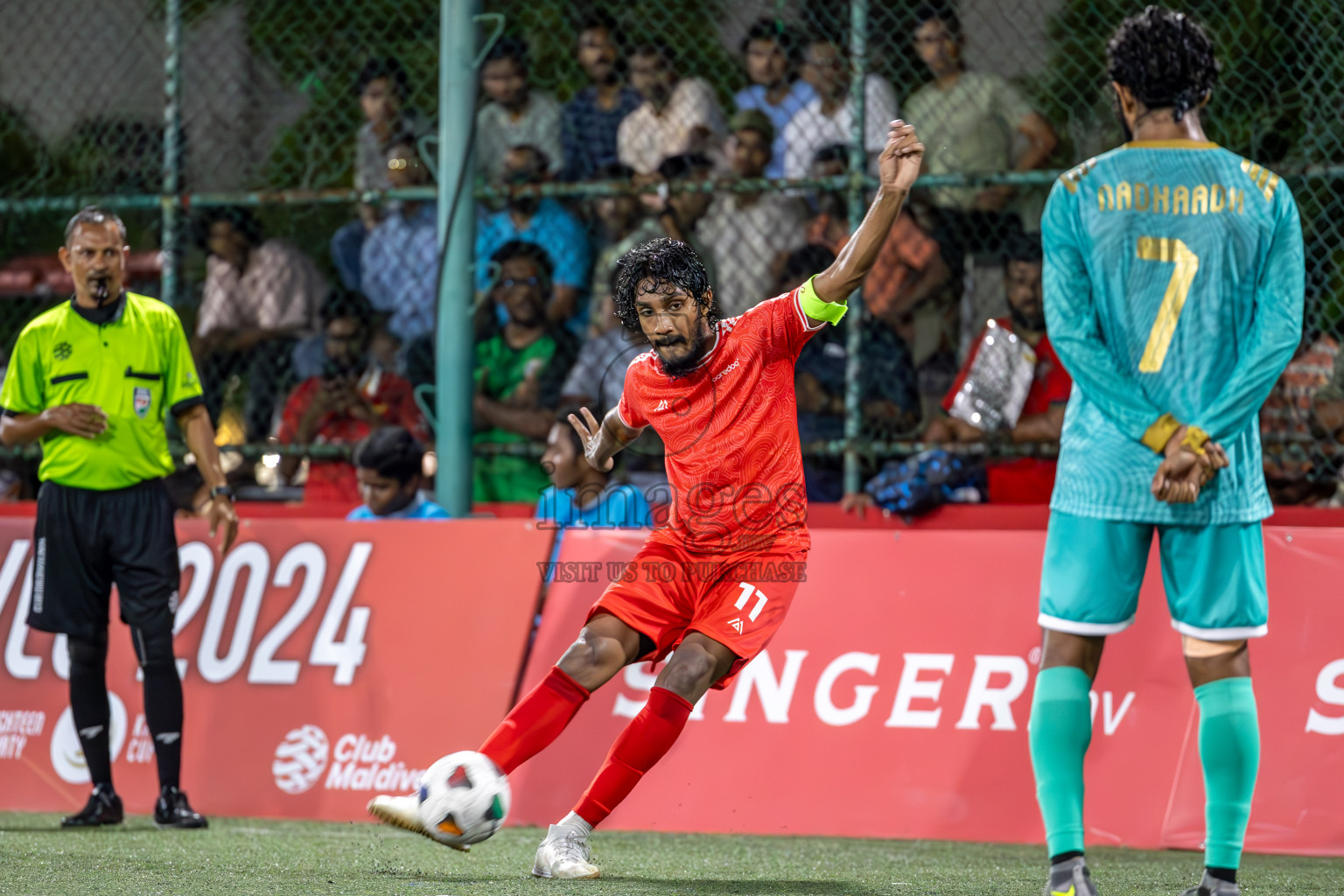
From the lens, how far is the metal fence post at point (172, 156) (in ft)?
23.8

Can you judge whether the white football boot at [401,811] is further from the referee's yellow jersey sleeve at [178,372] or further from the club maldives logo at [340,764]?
the referee's yellow jersey sleeve at [178,372]

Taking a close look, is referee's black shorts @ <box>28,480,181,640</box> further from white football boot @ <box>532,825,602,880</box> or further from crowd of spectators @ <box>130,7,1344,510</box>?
white football boot @ <box>532,825,602,880</box>

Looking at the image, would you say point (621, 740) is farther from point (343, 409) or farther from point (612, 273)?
point (343, 409)

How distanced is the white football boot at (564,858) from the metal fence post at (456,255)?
285 cm

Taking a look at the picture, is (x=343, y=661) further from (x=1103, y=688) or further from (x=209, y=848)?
(x=1103, y=688)

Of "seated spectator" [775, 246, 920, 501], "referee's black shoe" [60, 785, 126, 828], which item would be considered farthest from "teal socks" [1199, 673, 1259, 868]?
"referee's black shoe" [60, 785, 126, 828]

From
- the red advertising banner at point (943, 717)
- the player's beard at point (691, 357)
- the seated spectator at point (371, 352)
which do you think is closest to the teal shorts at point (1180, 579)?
the player's beard at point (691, 357)

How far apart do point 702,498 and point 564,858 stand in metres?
1.07

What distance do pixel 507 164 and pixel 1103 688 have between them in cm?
370

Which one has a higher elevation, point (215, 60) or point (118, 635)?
point (215, 60)

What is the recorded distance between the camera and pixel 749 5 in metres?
6.96

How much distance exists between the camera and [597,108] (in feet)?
24.1

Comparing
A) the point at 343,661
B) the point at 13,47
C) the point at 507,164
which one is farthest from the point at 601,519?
the point at 13,47

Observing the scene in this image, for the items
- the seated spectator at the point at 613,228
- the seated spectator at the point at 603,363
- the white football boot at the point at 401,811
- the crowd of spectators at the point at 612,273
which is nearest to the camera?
the white football boot at the point at 401,811
